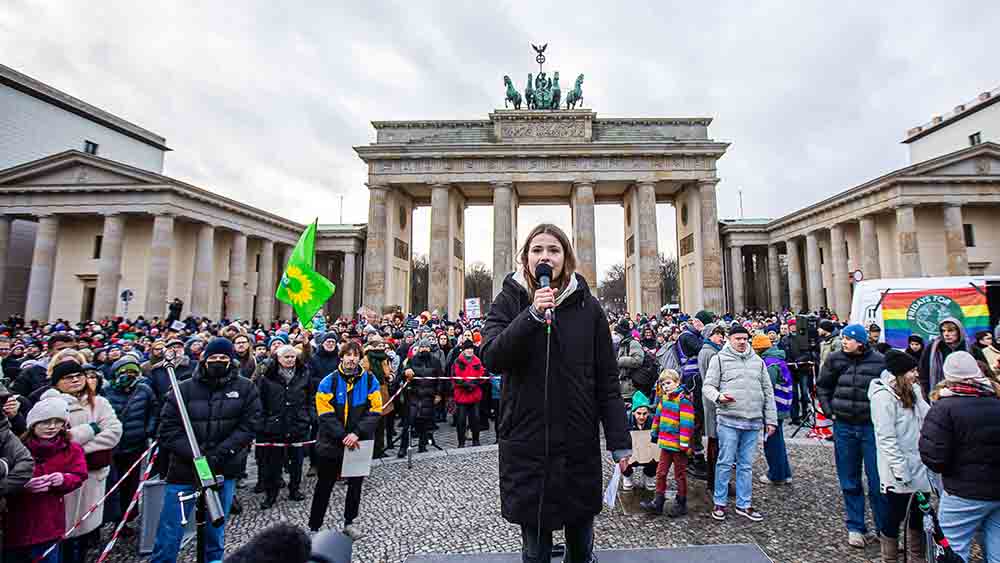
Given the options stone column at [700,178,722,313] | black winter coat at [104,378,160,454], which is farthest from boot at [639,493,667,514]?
stone column at [700,178,722,313]

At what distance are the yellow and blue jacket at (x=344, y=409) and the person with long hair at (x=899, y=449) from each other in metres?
4.61

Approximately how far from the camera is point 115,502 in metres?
5.02

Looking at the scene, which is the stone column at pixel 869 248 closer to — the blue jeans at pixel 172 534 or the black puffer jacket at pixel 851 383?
the black puffer jacket at pixel 851 383

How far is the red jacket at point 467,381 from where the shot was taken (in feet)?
28.0

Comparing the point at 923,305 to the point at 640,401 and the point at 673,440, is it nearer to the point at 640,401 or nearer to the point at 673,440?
the point at 640,401

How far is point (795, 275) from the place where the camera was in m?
36.5

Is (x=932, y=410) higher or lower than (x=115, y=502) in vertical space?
higher

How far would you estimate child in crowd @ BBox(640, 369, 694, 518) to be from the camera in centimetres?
499

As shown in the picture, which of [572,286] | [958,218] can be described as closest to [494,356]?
[572,286]

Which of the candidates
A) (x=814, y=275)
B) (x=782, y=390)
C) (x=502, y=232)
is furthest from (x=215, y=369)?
(x=814, y=275)

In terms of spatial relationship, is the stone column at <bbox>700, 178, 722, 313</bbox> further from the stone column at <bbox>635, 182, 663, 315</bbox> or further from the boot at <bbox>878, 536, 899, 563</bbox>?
the boot at <bbox>878, 536, 899, 563</bbox>

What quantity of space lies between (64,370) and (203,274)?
29708 millimetres

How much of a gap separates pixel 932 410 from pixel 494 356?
319 cm

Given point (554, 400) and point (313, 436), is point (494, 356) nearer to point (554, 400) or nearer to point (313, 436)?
point (554, 400)
